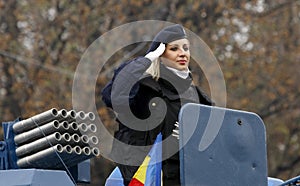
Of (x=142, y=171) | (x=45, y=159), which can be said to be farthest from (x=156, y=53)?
(x=45, y=159)

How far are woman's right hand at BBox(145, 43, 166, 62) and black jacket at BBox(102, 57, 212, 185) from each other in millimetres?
69

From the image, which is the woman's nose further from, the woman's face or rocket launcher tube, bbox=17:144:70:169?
rocket launcher tube, bbox=17:144:70:169

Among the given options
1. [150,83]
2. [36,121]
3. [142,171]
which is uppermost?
[150,83]

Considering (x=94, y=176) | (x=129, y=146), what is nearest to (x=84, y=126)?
(x=129, y=146)

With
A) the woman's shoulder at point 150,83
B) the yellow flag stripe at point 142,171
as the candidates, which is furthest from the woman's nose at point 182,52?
the yellow flag stripe at point 142,171

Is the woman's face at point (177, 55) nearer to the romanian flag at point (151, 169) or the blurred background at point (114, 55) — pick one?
the romanian flag at point (151, 169)

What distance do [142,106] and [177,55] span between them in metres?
0.48

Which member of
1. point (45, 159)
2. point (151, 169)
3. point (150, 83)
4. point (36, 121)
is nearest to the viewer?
point (151, 169)

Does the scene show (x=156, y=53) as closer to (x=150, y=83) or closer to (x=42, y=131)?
(x=150, y=83)

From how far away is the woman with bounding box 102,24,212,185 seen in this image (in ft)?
21.6

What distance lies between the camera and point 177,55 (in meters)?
6.86

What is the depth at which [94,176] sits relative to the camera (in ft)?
65.6

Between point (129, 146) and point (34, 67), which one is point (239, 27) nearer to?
point (34, 67)

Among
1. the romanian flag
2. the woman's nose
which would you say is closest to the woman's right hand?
the woman's nose
